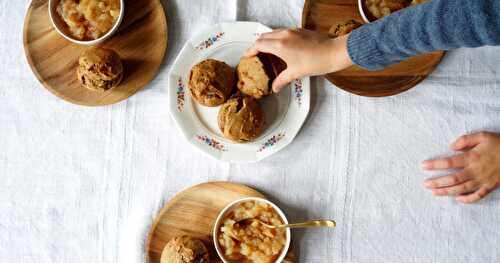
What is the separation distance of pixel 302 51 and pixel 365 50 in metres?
0.15

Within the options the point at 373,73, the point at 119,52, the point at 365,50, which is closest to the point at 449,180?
the point at 373,73

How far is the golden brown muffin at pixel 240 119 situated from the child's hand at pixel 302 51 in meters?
0.08

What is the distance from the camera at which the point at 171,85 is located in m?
1.06

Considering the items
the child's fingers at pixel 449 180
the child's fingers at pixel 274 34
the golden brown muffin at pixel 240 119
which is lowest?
the child's fingers at pixel 449 180

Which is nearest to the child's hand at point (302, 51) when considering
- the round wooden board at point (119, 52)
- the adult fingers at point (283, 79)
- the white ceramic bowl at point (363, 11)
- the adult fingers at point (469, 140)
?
the adult fingers at point (283, 79)

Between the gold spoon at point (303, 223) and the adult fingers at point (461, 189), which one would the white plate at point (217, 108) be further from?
the adult fingers at point (461, 189)

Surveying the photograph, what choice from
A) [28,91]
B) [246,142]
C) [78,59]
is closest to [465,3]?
[246,142]

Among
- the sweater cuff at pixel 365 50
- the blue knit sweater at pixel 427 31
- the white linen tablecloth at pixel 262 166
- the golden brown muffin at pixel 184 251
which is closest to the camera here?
the blue knit sweater at pixel 427 31

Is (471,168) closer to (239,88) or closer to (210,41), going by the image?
(239,88)

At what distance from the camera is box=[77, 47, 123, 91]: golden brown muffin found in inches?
38.9

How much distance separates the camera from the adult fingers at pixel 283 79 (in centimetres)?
100

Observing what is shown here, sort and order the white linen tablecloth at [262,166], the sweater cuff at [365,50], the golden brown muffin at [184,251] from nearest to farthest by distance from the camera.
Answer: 1. the sweater cuff at [365,50]
2. the golden brown muffin at [184,251]
3. the white linen tablecloth at [262,166]

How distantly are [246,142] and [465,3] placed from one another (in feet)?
1.71

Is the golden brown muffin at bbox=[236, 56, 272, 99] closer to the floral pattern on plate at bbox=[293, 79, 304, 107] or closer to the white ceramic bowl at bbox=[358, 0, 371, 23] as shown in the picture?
the floral pattern on plate at bbox=[293, 79, 304, 107]
